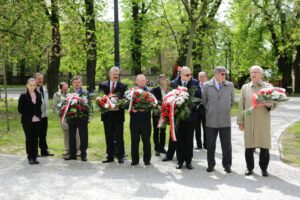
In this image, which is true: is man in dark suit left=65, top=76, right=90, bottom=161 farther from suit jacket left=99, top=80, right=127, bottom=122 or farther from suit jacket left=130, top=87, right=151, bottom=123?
suit jacket left=130, top=87, right=151, bottom=123

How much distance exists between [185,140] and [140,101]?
129 cm

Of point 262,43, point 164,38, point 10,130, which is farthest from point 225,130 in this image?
point 262,43

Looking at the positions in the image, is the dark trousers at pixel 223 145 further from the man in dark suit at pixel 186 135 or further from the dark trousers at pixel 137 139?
the dark trousers at pixel 137 139

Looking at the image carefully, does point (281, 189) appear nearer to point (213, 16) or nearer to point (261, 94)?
point (261, 94)

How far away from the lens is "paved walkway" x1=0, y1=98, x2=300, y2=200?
25.1 feet

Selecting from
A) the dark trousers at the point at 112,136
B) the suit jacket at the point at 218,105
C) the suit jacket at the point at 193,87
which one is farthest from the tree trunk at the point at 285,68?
the suit jacket at the point at 218,105

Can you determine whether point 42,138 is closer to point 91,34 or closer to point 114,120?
point 114,120

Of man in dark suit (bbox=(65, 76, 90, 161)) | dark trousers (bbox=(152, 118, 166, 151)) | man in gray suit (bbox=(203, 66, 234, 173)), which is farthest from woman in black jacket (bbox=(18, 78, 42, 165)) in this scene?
man in gray suit (bbox=(203, 66, 234, 173))

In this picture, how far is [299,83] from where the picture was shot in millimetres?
42062

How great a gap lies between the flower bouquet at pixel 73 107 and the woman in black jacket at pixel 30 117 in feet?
1.87

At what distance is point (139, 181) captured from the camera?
28.1 feet

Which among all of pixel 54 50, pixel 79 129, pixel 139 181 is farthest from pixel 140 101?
pixel 54 50

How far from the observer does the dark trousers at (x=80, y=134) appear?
10.7 metres

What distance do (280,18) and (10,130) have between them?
27.9 meters
